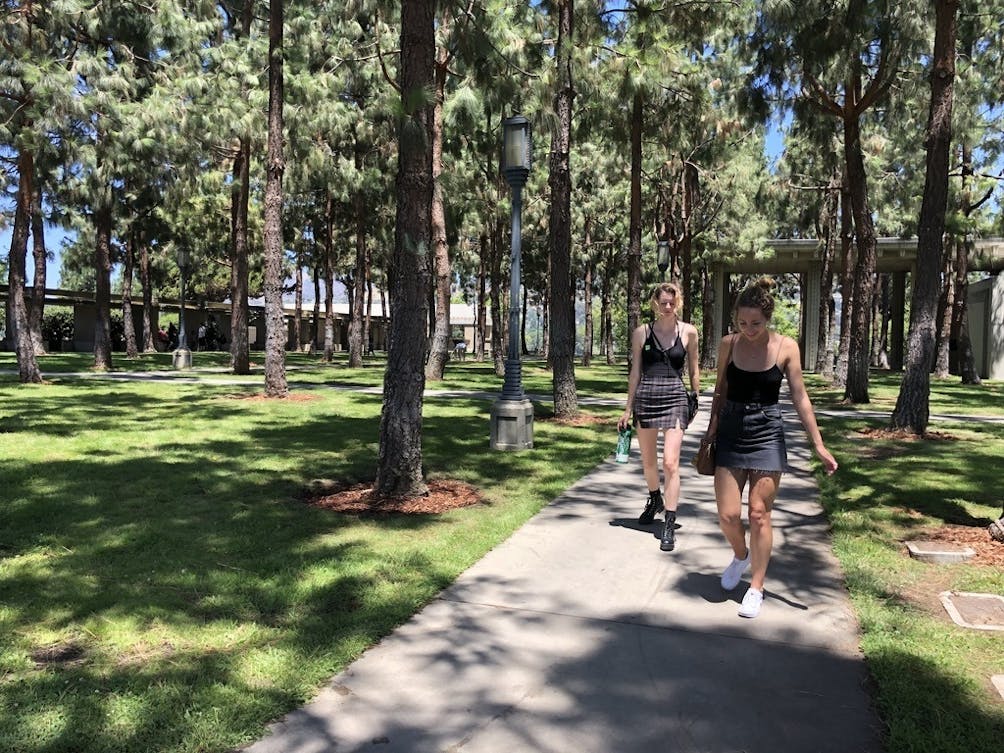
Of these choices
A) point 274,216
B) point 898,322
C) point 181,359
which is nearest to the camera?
point 274,216

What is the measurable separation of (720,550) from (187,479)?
4906mm

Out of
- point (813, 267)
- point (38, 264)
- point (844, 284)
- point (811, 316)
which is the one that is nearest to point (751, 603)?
point (844, 284)

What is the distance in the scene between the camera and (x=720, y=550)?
16.9 ft

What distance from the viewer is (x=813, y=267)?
112ft

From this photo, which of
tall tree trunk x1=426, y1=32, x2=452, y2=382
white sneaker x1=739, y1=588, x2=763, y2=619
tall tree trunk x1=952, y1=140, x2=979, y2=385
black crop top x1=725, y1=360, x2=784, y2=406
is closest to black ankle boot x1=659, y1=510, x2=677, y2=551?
white sneaker x1=739, y1=588, x2=763, y2=619

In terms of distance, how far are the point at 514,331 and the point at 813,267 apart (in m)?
28.7

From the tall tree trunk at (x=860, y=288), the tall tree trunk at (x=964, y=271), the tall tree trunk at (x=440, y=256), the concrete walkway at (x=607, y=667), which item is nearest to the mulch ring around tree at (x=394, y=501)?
the concrete walkway at (x=607, y=667)

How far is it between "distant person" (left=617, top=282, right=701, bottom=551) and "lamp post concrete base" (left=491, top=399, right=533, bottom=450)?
12.7ft

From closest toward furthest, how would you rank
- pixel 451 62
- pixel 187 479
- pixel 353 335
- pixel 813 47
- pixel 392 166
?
pixel 187 479, pixel 813 47, pixel 451 62, pixel 392 166, pixel 353 335

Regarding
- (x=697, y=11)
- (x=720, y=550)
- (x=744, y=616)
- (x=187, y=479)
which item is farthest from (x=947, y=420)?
(x=187, y=479)

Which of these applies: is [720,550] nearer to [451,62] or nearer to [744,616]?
[744,616]

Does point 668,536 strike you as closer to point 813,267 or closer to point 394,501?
point 394,501

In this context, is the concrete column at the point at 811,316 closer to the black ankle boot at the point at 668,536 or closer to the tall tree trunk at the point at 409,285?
the tall tree trunk at the point at 409,285

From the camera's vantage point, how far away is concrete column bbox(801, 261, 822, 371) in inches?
1335
